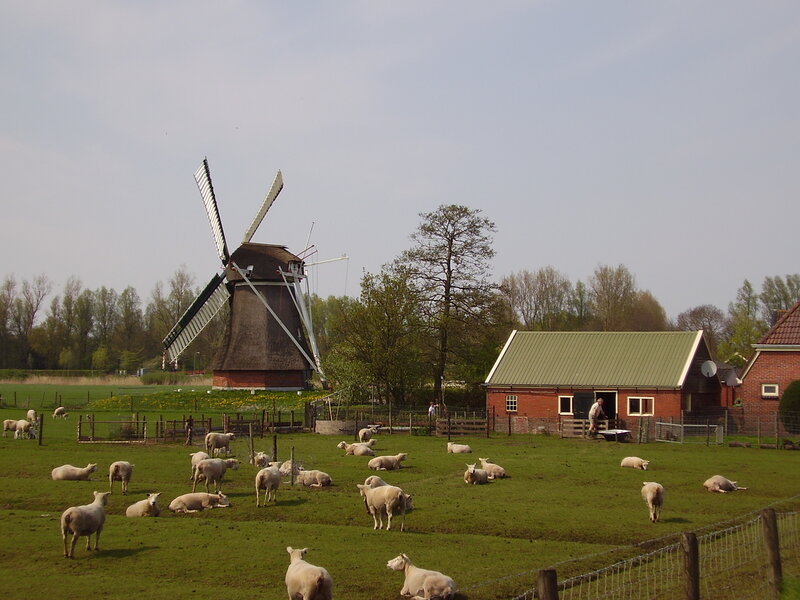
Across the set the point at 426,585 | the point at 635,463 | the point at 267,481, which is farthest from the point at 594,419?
the point at 426,585

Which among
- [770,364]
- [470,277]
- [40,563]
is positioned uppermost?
[470,277]

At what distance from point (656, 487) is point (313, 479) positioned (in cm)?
1057

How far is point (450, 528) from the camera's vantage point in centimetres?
2075

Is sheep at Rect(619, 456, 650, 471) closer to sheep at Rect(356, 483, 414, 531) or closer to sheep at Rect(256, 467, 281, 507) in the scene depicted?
sheep at Rect(356, 483, 414, 531)

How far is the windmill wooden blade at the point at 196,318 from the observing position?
76.1 metres

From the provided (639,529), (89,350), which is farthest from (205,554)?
(89,350)

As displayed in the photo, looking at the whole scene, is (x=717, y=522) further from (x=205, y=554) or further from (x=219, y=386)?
(x=219, y=386)

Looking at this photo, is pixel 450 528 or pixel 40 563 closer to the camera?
pixel 40 563

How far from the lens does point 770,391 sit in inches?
1941

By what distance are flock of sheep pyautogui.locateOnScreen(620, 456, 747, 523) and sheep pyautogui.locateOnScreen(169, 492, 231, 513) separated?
10748mm

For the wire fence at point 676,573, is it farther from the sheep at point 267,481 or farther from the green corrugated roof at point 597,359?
the green corrugated roof at point 597,359

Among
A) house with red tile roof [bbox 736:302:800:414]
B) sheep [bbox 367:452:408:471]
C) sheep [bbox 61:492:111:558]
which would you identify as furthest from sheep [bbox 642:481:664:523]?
house with red tile roof [bbox 736:302:800:414]

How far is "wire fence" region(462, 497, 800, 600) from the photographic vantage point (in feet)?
46.0

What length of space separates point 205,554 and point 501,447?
77.3 ft
